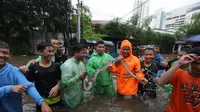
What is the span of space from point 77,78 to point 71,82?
4.8 inches

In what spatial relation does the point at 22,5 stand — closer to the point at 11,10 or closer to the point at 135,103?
the point at 11,10

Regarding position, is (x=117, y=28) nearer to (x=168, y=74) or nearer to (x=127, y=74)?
(x=127, y=74)

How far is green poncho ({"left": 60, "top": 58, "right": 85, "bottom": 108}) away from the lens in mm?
2748

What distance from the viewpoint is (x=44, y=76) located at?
8.45ft

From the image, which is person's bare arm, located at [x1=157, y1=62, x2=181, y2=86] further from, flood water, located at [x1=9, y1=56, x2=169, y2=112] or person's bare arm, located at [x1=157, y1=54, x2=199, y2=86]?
flood water, located at [x1=9, y1=56, x2=169, y2=112]

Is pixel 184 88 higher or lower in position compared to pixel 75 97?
higher

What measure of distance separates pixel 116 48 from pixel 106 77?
53.4 feet

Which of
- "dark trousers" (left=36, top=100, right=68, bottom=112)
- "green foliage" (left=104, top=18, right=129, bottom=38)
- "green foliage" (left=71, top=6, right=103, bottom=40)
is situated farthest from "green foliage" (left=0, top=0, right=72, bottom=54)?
"dark trousers" (left=36, top=100, right=68, bottom=112)

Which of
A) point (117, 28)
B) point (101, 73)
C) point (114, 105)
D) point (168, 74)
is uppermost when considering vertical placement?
point (117, 28)

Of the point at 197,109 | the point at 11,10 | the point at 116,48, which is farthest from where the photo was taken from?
the point at 116,48

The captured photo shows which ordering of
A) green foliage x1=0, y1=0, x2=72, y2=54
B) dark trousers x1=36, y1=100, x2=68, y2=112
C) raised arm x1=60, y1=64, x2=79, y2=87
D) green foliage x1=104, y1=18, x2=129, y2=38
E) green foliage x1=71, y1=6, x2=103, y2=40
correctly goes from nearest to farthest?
raised arm x1=60, y1=64, x2=79, y2=87
dark trousers x1=36, y1=100, x2=68, y2=112
green foliage x1=0, y1=0, x2=72, y2=54
green foliage x1=71, y1=6, x2=103, y2=40
green foliage x1=104, y1=18, x2=129, y2=38

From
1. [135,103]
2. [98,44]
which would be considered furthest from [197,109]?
[98,44]

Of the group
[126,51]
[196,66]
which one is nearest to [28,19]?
[126,51]

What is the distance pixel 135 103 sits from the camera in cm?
412
